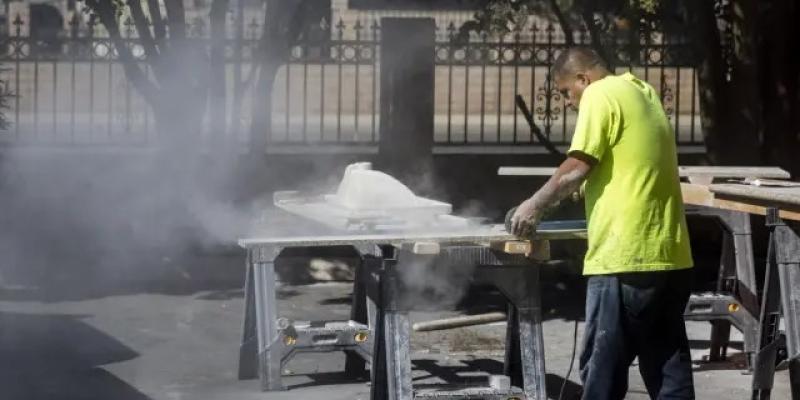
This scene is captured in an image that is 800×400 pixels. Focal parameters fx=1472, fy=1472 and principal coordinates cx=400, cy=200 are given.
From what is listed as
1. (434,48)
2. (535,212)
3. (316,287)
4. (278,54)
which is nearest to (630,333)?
(535,212)

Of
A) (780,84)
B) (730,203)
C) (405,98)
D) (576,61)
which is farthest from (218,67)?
(576,61)

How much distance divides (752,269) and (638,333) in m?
2.45

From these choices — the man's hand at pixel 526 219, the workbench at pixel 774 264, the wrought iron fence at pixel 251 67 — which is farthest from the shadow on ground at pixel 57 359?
the wrought iron fence at pixel 251 67

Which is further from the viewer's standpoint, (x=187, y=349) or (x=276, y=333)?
(x=187, y=349)

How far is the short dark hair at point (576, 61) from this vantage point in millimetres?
6344

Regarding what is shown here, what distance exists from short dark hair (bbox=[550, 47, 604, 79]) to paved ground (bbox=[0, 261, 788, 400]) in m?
1.67

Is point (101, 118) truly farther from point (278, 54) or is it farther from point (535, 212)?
point (535, 212)

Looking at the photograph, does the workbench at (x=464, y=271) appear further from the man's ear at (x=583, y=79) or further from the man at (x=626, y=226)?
the man's ear at (x=583, y=79)

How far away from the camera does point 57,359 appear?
912cm

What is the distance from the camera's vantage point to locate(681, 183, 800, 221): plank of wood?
277 inches

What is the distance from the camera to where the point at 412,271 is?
6832 millimetres

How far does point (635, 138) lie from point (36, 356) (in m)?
4.63

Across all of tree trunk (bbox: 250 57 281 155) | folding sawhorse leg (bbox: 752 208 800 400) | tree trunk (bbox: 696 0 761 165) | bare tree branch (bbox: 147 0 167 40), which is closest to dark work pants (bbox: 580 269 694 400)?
folding sawhorse leg (bbox: 752 208 800 400)

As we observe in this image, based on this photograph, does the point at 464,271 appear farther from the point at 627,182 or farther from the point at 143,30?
the point at 143,30
